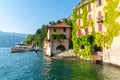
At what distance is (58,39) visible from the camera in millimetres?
70375

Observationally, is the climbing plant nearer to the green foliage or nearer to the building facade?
the building facade

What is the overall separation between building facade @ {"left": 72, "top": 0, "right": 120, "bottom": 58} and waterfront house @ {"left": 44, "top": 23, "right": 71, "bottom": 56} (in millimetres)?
5714

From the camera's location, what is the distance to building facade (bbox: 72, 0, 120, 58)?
4541 cm

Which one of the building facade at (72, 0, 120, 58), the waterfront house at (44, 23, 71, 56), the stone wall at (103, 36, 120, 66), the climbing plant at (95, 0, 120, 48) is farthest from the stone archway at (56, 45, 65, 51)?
the stone wall at (103, 36, 120, 66)

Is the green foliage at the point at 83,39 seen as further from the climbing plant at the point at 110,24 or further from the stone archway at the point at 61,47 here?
the stone archway at the point at 61,47

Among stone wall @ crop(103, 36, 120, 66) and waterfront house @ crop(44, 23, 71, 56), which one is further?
waterfront house @ crop(44, 23, 71, 56)

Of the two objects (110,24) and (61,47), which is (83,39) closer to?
(110,24)

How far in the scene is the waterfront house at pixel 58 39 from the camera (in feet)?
228

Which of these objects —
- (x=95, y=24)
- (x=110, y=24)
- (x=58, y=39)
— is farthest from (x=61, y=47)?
(x=110, y=24)

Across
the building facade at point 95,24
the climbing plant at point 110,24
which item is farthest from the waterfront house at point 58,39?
the climbing plant at point 110,24

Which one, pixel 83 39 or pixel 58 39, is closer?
pixel 83 39

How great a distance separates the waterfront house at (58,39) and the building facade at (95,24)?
5714 millimetres

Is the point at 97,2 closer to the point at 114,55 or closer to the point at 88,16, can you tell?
the point at 88,16

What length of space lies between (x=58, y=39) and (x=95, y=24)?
18193 millimetres
